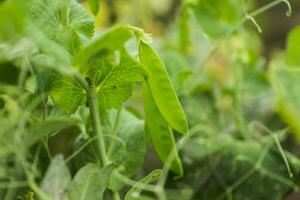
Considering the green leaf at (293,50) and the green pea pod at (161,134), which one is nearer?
the green pea pod at (161,134)

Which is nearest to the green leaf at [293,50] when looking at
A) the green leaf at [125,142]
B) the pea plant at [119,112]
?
the pea plant at [119,112]

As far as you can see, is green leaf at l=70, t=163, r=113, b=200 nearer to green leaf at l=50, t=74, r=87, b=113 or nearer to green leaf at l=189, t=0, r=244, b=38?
green leaf at l=50, t=74, r=87, b=113

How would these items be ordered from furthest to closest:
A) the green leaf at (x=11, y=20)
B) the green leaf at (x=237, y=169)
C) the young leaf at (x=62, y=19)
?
1. the green leaf at (x=237, y=169)
2. the young leaf at (x=62, y=19)
3. the green leaf at (x=11, y=20)

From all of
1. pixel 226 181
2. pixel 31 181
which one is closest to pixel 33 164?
pixel 31 181

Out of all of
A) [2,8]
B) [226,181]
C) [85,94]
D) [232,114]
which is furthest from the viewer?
[232,114]

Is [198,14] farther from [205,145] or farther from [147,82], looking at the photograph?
[147,82]

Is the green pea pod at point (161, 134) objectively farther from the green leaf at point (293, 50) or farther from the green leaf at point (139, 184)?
the green leaf at point (293, 50)
